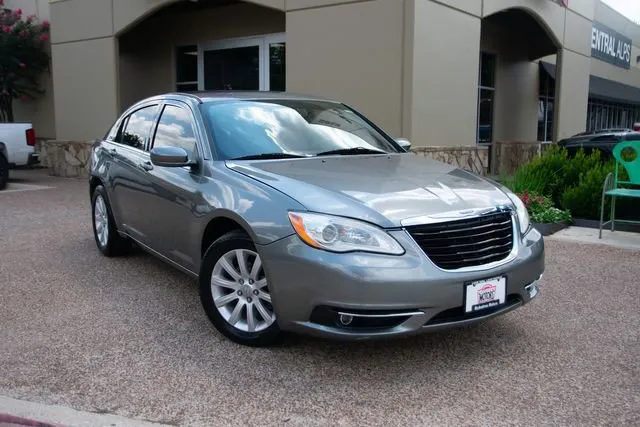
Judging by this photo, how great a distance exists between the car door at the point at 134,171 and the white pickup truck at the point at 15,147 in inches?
315

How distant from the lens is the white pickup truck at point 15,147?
13.0m

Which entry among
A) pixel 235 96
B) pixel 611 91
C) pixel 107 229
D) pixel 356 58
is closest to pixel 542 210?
pixel 356 58

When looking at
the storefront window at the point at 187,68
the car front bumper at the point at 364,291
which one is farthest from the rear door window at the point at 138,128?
the storefront window at the point at 187,68

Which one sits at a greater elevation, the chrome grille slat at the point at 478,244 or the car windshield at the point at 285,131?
the car windshield at the point at 285,131

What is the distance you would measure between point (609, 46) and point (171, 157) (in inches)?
865

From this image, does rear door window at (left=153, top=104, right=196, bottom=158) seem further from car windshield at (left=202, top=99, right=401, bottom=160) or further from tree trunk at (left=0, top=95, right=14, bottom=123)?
tree trunk at (left=0, top=95, right=14, bottom=123)

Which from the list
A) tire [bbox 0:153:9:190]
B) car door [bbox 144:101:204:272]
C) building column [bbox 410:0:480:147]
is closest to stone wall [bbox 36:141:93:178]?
tire [bbox 0:153:9:190]

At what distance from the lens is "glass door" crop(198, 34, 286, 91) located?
46.9ft

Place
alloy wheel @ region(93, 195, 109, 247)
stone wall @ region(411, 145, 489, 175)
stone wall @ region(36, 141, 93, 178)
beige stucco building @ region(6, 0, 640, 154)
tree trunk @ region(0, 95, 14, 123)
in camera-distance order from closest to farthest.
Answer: alloy wheel @ region(93, 195, 109, 247) → beige stucco building @ region(6, 0, 640, 154) → stone wall @ region(411, 145, 489, 175) → stone wall @ region(36, 141, 93, 178) → tree trunk @ region(0, 95, 14, 123)

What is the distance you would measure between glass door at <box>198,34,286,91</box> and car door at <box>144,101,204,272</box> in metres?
9.16

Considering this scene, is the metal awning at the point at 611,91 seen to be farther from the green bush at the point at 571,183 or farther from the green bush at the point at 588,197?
the green bush at the point at 588,197

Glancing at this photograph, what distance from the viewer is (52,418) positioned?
3223 millimetres

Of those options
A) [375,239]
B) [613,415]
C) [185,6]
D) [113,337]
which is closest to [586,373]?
[613,415]

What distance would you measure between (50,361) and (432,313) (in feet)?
7.91
